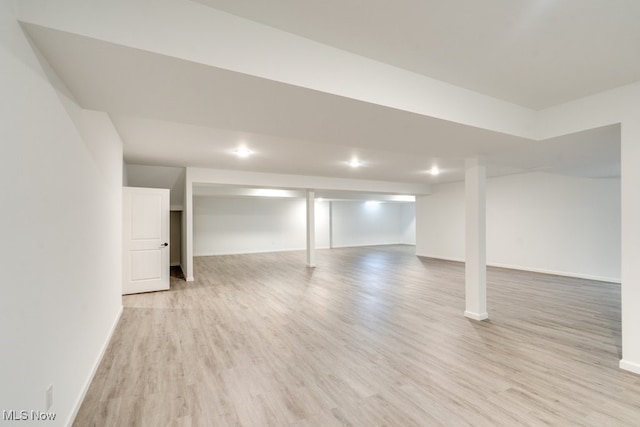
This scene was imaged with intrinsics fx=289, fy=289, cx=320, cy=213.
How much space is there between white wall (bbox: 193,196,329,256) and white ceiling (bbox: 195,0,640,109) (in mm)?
9745

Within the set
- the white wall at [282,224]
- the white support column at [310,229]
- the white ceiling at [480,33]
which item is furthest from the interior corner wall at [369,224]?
the white ceiling at [480,33]

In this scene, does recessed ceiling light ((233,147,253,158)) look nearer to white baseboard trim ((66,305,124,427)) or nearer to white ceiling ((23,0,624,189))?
white ceiling ((23,0,624,189))

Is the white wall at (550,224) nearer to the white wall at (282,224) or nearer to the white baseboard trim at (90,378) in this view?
the white wall at (282,224)

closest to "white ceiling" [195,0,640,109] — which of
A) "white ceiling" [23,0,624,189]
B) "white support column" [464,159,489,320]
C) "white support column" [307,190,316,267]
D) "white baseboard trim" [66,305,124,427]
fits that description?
"white ceiling" [23,0,624,189]

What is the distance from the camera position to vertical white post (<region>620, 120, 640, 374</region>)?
253 centimetres

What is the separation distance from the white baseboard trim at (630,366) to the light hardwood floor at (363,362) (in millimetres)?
96

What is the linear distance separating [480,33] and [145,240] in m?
5.72

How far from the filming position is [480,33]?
1846 millimetres

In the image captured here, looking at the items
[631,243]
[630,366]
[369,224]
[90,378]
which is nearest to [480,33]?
[631,243]

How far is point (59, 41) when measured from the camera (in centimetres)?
143

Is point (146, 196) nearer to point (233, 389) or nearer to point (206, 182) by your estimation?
point (206, 182)

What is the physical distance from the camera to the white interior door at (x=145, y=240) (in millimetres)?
5152

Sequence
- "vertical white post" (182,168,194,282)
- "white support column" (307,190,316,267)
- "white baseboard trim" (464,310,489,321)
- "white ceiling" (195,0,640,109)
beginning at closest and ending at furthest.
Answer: "white ceiling" (195,0,640,109)
"white baseboard trim" (464,310,489,321)
"vertical white post" (182,168,194,282)
"white support column" (307,190,316,267)

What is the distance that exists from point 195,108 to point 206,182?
4.28 m
